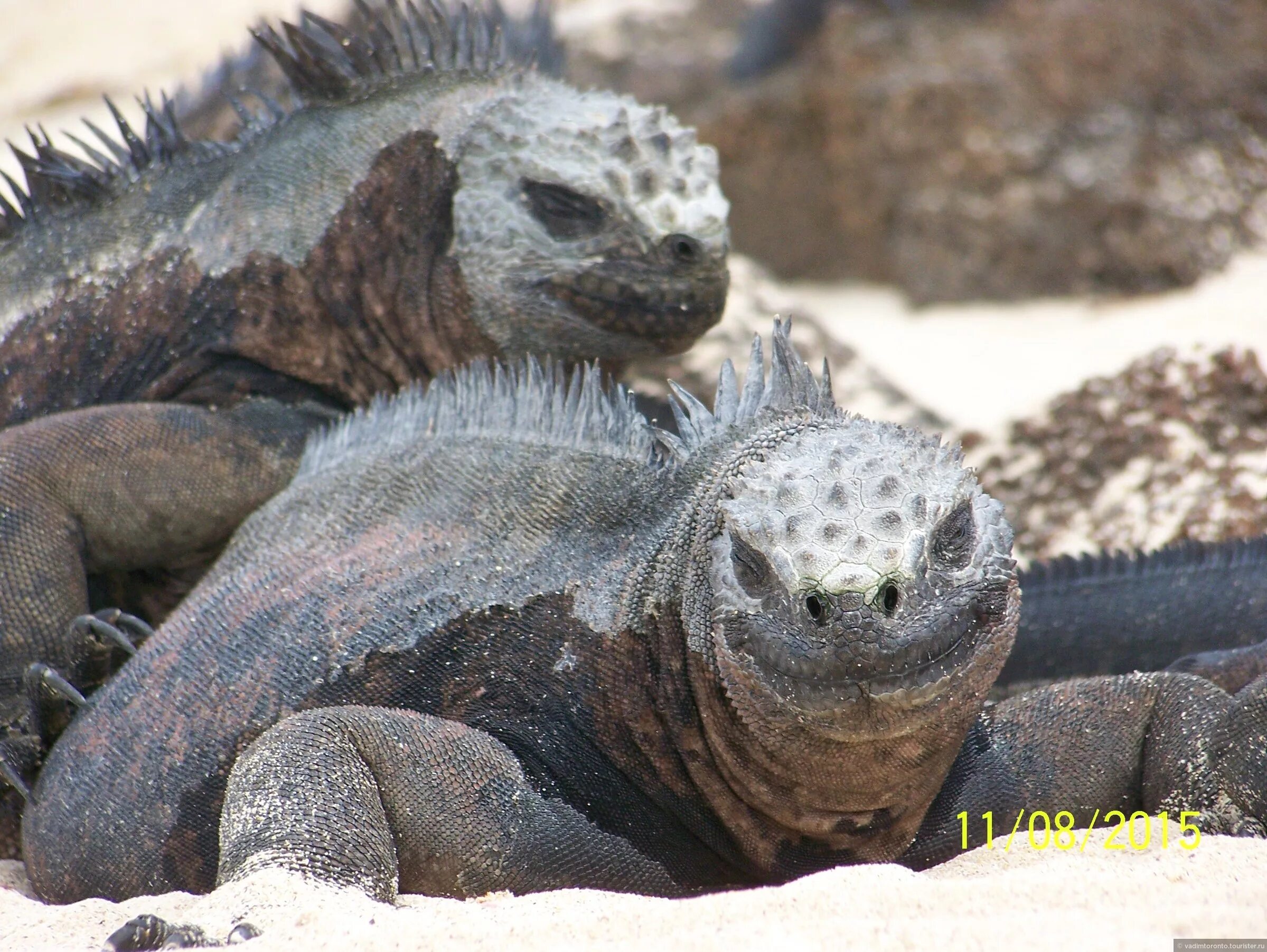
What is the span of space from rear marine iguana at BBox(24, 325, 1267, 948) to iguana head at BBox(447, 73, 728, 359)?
0.71m

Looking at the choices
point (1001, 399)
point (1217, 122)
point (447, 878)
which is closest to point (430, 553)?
point (447, 878)

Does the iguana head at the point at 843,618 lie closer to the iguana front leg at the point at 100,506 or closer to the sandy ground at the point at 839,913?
the sandy ground at the point at 839,913

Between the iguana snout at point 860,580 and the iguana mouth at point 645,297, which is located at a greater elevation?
the iguana mouth at point 645,297

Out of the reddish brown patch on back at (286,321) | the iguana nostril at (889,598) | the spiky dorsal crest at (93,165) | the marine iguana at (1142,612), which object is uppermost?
the spiky dorsal crest at (93,165)

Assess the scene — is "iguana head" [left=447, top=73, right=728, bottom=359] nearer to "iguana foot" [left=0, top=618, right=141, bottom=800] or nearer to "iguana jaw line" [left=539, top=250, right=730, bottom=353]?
"iguana jaw line" [left=539, top=250, right=730, bottom=353]

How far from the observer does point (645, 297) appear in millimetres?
3613

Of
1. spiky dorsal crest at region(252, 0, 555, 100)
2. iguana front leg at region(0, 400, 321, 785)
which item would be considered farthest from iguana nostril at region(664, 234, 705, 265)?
iguana front leg at region(0, 400, 321, 785)

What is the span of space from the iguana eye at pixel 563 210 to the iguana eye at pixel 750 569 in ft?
5.09

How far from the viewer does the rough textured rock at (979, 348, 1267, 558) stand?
13.6 feet

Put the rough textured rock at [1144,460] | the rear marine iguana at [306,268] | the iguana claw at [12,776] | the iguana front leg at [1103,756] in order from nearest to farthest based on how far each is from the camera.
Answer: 1. the iguana front leg at [1103,756]
2. the iguana claw at [12,776]
3. the rear marine iguana at [306,268]
4. the rough textured rock at [1144,460]

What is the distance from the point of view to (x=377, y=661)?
2672mm
